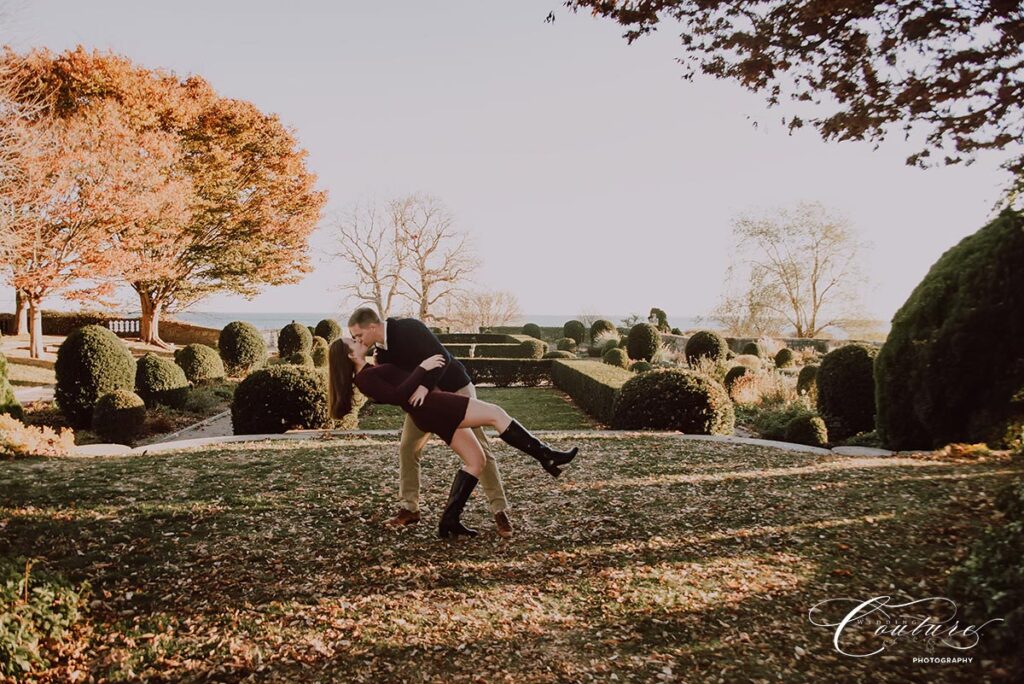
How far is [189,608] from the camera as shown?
366 centimetres

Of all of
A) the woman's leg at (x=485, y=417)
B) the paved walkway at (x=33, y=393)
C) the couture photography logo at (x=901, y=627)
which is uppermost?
the woman's leg at (x=485, y=417)

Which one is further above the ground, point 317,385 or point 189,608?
point 317,385

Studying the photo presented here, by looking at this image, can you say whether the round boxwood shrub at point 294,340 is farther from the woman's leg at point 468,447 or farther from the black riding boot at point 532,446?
the black riding boot at point 532,446

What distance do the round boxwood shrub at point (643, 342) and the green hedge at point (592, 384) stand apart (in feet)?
22.7

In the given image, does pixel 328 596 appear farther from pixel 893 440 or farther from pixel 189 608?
pixel 893 440

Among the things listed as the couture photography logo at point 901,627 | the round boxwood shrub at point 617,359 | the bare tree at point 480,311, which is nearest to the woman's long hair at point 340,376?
the couture photography logo at point 901,627

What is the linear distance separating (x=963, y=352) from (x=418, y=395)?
283 inches

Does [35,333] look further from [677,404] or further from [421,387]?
Result: [421,387]

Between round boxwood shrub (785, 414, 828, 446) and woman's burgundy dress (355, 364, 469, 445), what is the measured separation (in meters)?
7.16

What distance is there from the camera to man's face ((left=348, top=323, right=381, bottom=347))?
3984 mm

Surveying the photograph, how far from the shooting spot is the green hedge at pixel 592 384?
11961 mm

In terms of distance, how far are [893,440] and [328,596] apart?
26.2 feet

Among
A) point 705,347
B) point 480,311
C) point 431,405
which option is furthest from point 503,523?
point 480,311

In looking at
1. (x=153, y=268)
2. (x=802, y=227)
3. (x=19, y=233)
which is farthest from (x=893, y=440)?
(x=802, y=227)
